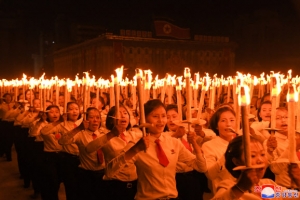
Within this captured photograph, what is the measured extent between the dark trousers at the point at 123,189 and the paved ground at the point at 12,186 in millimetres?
2217

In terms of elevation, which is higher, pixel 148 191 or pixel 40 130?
pixel 40 130

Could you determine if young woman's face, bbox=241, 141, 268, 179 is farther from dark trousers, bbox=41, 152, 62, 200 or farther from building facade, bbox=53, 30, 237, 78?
building facade, bbox=53, 30, 237, 78

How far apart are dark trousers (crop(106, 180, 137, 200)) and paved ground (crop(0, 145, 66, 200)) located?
104 inches

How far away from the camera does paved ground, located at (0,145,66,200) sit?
668cm

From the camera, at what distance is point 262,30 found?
30828mm

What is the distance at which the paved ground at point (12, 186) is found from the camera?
6680 millimetres

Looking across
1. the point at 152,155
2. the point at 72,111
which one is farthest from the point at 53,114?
the point at 152,155

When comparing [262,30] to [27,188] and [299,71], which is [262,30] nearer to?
[299,71]

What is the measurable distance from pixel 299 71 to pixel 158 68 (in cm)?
985

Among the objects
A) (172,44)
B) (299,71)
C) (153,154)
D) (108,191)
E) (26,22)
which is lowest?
(108,191)

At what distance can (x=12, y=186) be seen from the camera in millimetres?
7324

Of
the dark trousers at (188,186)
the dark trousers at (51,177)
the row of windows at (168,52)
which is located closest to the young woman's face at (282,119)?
the dark trousers at (188,186)

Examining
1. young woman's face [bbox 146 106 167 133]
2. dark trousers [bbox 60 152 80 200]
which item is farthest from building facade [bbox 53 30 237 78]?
young woman's face [bbox 146 106 167 133]

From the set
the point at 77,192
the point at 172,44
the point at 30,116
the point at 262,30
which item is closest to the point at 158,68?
the point at 172,44
